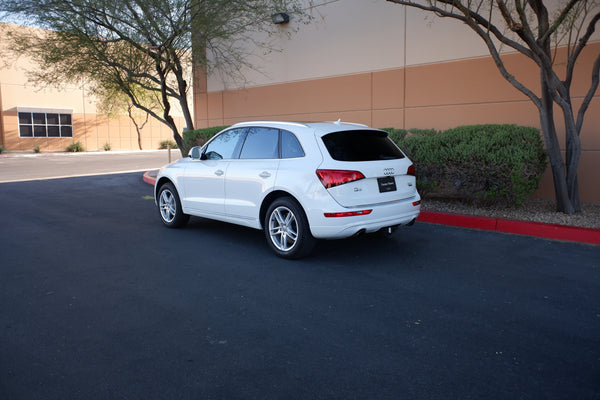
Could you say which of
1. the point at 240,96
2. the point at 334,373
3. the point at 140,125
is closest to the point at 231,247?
the point at 334,373

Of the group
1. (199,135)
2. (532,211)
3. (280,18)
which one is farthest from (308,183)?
(280,18)

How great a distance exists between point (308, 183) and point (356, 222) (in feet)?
2.38

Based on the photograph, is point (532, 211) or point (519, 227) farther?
point (532, 211)

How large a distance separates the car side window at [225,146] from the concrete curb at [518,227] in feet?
11.8

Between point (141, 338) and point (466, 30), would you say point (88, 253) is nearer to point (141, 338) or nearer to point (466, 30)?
point (141, 338)

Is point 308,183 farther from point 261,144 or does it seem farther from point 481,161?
point 481,161

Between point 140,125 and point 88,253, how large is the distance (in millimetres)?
40042

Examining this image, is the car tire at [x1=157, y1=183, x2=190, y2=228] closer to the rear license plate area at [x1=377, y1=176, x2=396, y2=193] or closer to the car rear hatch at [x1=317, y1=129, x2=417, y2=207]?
the car rear hatch at [x1=317, y1=129, x2=417, y2=207]

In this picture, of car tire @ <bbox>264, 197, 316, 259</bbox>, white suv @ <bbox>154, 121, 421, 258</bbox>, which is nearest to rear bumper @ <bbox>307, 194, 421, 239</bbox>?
white suv @ <bbox>154, 121, 421, 258</bbox>

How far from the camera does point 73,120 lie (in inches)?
1539

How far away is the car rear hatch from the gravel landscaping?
102 inches

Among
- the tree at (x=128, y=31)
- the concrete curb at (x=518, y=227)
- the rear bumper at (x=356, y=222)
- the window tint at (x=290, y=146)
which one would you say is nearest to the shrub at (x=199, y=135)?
the tree at (x=128, y=31)

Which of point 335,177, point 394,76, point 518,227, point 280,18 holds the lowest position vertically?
point 518,227

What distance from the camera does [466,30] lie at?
10.8 m
